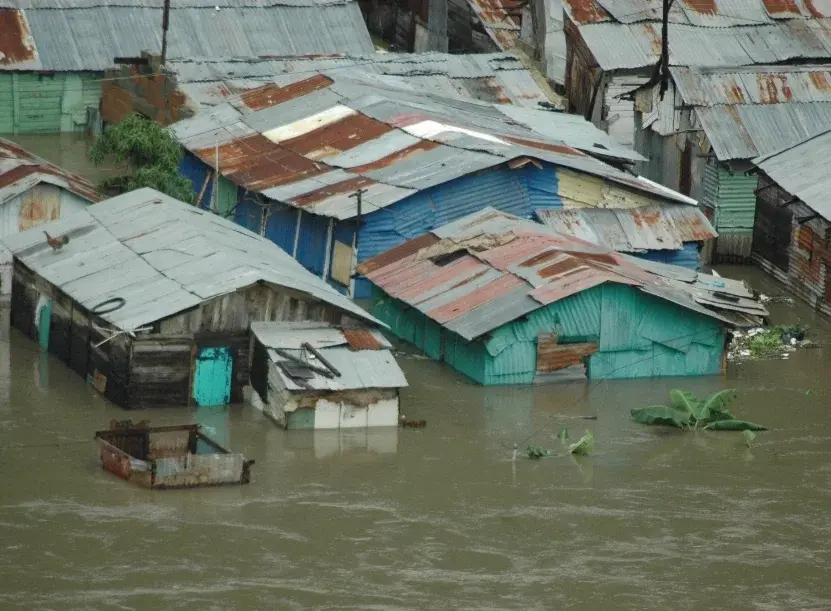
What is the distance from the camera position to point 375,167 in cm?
3666

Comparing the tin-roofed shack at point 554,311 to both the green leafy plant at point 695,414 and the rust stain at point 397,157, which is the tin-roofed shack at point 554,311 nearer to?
the green leafy plant at point 695,414

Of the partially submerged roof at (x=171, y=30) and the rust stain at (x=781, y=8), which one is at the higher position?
the rust stain at (x=781, y=8)

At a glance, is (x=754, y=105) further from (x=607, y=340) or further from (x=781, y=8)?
(x=607, y=340)

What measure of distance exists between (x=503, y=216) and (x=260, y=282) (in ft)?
23.8

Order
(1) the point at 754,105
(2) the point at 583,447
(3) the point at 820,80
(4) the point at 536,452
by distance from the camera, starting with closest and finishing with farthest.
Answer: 1. (4) the point at 536,452
2. (2) the point at 583,447
3. (1) the point at 754,105
4. (3) the point at 820,80

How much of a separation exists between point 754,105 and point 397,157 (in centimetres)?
931

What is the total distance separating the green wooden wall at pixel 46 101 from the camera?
1868 inches

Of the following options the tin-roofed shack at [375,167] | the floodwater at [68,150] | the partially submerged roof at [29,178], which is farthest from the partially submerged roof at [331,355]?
the floodwater at [68,150]

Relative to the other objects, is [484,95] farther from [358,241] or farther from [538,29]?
[358,241]

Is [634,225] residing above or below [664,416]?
above

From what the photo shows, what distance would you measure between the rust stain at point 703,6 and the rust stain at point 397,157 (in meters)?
12.8

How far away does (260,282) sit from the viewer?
28891 millimetres

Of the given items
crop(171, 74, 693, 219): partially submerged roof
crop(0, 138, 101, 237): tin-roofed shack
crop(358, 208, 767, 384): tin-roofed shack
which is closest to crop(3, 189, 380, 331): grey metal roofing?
crop(0, 138, 101, 237): tin-roofed shack

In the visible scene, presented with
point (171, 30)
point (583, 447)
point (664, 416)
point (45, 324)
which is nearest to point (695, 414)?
point (664, 416)
